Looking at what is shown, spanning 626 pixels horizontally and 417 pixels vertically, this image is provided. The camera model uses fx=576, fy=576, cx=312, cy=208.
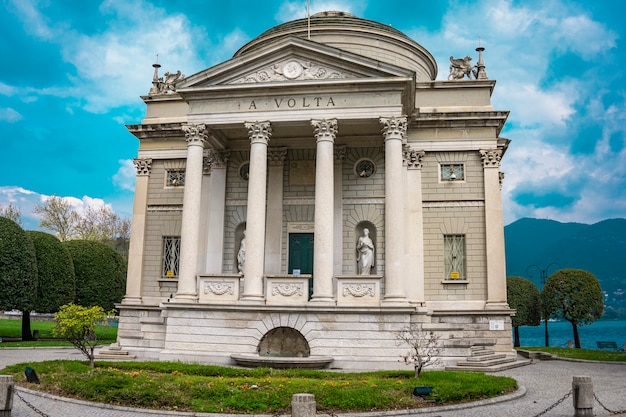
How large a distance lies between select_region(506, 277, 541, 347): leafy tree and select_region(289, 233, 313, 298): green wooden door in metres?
19.2

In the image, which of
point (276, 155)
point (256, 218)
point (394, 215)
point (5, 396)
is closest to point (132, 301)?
point (256, 218)

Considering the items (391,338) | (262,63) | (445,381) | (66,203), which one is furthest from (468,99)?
(66,203)

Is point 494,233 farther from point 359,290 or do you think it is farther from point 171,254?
point 171,254

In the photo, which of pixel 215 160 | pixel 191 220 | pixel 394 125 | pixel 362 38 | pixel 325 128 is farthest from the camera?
pixel 362 38

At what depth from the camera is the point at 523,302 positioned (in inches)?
1576

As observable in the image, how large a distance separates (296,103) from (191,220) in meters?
6.38

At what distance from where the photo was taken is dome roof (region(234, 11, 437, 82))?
99.2 ft

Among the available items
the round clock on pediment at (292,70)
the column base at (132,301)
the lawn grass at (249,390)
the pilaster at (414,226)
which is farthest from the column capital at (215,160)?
the lawn grass at (249,390)

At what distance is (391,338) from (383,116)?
862 centimetres

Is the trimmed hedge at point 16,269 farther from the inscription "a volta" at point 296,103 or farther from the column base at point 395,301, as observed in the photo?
the column base at point 395,301

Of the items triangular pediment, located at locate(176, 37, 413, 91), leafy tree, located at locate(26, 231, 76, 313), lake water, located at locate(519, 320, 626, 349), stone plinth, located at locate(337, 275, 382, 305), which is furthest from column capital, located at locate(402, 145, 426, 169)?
lake water, located at locate(519, 320, 626, 349)

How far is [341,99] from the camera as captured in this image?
23266 mm

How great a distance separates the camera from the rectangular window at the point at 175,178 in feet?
93.2

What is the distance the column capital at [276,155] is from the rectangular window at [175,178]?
4.67 metres
